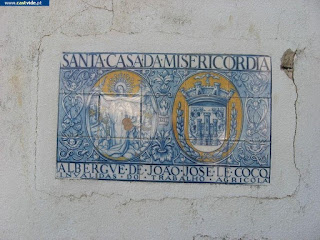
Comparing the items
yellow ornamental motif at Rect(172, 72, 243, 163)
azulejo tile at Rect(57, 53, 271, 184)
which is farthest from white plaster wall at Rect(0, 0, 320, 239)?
yellow ornamental motif at Rect(172, 72, 243, 163)

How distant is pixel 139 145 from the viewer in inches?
118

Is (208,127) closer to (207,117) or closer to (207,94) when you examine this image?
(207,117)

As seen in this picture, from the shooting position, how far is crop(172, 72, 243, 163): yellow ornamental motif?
9.80 ft

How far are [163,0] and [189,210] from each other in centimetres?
178

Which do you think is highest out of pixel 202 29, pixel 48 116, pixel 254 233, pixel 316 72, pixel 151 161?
pixel 202 29

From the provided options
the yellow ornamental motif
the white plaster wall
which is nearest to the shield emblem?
the yellow ornamental motif

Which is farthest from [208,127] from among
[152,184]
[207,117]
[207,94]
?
[152,184]

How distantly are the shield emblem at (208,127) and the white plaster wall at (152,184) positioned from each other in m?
0.36

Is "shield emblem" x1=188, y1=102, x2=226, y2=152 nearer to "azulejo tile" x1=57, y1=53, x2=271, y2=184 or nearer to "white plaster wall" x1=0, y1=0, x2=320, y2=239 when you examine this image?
"azulejo tile" x1=57, y1=53, x2=271, y2=184

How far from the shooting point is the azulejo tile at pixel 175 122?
9.80 ft

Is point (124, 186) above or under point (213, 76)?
under

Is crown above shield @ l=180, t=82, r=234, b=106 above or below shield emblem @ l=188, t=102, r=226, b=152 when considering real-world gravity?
above

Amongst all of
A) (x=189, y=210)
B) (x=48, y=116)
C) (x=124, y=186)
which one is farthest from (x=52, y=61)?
(x=189, y=210)

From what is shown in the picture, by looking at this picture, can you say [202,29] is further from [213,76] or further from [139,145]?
[139,145]
